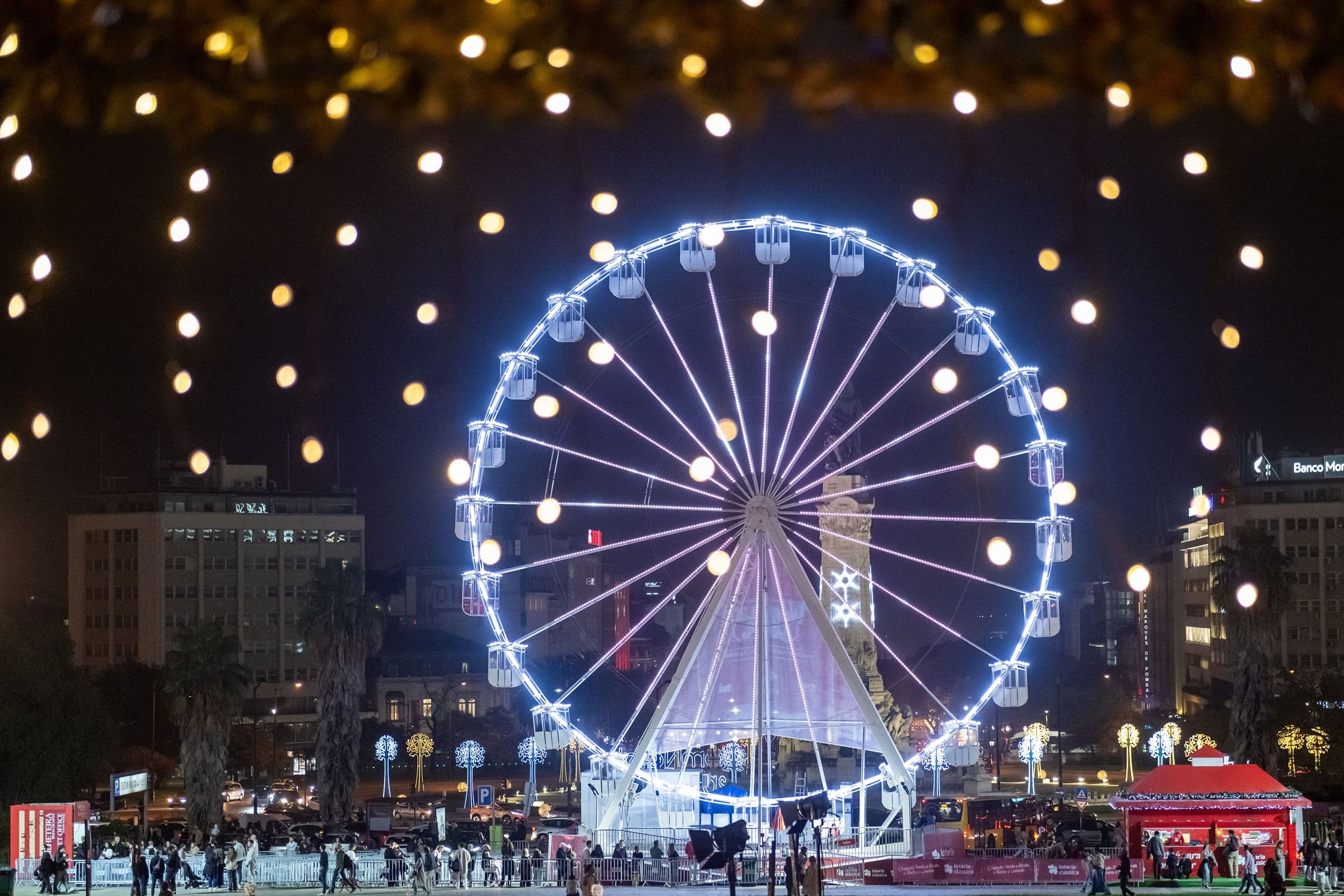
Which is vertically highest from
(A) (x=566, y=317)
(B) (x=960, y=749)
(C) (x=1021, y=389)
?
(A) (x=566, y=317)

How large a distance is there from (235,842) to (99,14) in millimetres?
39282

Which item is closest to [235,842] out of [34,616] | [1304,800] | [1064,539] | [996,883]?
[996,883]

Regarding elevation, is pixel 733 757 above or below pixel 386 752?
below

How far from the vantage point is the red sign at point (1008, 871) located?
39.2 meters

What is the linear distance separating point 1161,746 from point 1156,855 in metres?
37.8

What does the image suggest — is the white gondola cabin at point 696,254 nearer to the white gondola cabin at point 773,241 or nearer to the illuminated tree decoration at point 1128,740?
the white gondola cabin at point 773,241

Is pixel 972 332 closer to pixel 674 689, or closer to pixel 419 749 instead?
pixel 674 689

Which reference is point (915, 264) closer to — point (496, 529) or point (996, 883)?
point (996, 883)

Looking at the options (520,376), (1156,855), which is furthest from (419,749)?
(1156,855)

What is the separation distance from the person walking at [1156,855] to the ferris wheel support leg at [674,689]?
37.4 feet

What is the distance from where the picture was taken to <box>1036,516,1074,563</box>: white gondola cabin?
134ft

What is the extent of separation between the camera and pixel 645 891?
39.0 metres

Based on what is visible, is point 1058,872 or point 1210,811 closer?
point 1058,872

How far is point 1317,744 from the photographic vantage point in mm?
79938
